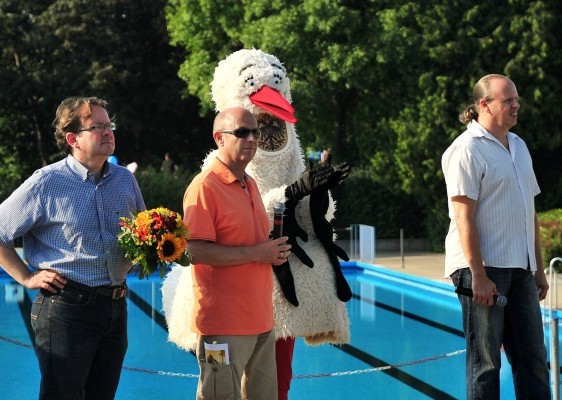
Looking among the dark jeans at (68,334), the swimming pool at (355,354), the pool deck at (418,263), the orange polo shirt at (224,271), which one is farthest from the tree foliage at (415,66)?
the dark jeans at (68,334)

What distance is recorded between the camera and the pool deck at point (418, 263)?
14.7 meters

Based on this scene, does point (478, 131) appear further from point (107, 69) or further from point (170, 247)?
point (107, 69)

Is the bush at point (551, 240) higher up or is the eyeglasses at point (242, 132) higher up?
the eyeglasses at point (242, 132)

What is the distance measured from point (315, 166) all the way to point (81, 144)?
145cm

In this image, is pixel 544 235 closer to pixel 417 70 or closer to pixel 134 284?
pixel 417 70

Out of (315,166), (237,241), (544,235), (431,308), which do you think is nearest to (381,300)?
(431,308)

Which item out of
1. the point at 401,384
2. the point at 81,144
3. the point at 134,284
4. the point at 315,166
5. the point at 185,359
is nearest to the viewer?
the point at 81,144

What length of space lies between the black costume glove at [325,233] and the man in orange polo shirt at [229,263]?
3.11 feet

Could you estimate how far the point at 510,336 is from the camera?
4.64 m

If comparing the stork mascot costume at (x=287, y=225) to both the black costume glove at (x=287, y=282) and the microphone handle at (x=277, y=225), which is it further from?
the microphone handle at (x=277, y=225)

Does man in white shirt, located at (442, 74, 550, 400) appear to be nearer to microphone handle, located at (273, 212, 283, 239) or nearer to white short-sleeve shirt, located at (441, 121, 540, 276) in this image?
white short-sleeve shirt, located at (441, 121, 540, 276)

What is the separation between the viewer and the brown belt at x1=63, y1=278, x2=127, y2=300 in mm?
3893

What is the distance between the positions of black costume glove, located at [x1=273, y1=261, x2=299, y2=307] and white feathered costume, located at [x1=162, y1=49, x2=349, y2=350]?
4 cm

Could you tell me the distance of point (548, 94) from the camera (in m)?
17.2
